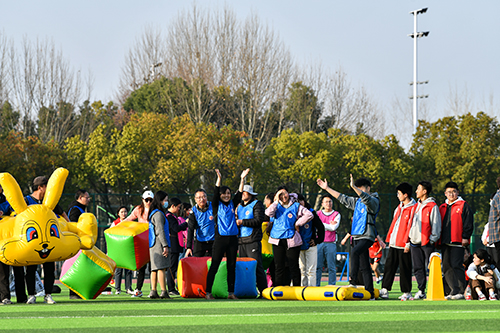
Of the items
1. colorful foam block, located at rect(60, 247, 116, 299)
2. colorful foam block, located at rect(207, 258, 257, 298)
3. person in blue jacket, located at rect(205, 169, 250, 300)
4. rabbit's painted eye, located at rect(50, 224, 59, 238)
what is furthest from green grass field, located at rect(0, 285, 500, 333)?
colorful foam block, located at rect(207, 258, 257, 298)

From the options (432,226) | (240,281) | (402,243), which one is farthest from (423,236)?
(240,281)

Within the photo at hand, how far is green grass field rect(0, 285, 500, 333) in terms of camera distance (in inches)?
239

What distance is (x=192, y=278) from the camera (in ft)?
34.9

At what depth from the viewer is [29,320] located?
22.4 ft

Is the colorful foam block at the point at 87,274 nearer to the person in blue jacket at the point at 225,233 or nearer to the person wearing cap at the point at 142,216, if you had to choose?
the person wearing cap at the point at 142,216

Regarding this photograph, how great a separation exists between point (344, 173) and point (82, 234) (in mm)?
22910

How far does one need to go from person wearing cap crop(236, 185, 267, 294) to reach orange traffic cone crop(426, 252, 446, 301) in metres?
2.70

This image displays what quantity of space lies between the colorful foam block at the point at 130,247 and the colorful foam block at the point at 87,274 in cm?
86

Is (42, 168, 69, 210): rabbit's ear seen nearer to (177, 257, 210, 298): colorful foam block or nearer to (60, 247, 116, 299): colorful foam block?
(60, 247, 116, 299): colorful foam block

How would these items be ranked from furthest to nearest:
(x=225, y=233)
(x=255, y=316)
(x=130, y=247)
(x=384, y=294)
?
(x=130, y=247) < (x=384, y=294) < (x=225, y=233) < (x=255, y=316)

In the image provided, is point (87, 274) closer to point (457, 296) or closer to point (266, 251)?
point (266, 251)

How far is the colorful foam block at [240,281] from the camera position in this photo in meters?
10.5

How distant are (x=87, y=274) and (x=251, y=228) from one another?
2.82 metres

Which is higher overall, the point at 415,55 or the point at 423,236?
the point at 415,55
